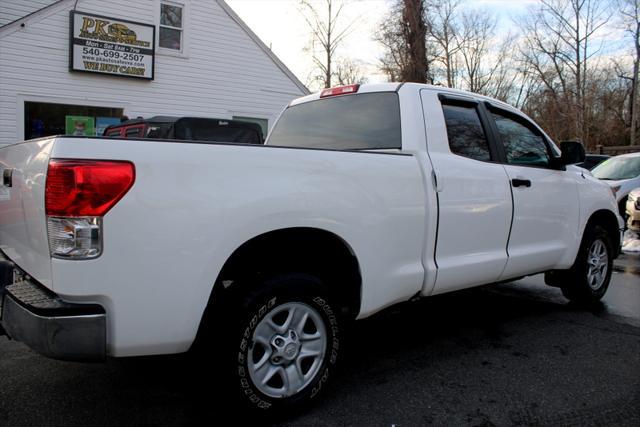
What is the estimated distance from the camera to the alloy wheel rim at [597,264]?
4.90 m

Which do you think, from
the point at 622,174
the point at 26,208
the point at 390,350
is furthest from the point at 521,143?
the point at 622,174

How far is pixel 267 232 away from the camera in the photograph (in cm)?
255

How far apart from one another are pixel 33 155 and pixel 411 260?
7.06ft

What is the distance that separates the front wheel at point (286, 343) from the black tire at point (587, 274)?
3.00 meters

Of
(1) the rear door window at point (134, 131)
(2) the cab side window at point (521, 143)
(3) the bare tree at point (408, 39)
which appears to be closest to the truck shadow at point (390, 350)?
(2) the cab side window at point (521, 143)

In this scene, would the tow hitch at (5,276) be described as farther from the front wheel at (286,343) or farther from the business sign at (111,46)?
the business sign at (111,46)

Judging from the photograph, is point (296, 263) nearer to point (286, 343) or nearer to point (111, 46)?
point (286, 343)

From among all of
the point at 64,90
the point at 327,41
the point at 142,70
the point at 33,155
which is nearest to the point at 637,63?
the point at 327,41

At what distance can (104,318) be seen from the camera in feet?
7.00

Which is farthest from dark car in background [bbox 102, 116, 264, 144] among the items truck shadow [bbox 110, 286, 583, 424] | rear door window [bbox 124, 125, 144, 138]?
truck shadow [bbox 110, 286, 583, 424]

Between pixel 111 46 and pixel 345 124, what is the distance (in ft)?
33.1

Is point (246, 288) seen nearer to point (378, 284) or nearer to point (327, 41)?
point (378, 284)

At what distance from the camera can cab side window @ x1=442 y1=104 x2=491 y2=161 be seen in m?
3.71

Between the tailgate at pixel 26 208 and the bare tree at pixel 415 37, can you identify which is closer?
the tailgate at pixel 26 208
